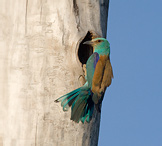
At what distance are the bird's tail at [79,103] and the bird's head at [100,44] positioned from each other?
355mm

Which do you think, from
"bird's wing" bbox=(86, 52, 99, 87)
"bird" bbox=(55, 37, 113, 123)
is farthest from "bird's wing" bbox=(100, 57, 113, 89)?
"bird's wing" bbox=(86, 52, 99, 87)

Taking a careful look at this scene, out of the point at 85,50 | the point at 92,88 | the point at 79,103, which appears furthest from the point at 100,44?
the point at 79,103

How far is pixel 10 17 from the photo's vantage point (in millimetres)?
3461

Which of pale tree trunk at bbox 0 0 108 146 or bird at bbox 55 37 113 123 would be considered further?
bird at bbox 55 37 113 123

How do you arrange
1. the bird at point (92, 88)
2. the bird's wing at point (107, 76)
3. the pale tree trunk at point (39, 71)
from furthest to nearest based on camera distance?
the bird's wing at point (107, 76) < the bird at point (92, 88) < the pale tree trunk at point (39, 71)

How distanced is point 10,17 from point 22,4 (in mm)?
146

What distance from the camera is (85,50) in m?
3.79

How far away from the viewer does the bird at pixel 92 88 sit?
3.43 m

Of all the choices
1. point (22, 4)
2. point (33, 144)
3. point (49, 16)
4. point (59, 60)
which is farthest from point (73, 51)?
point (33, 144)

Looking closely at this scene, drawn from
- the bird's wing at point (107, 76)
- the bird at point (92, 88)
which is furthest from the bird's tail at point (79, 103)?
the bird's wing at point (107, 76)

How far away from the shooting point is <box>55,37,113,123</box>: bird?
3.43 metres

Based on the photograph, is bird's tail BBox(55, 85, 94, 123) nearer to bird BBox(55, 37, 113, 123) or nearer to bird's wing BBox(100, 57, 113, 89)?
bird BBox(55, 37, 113, 123)

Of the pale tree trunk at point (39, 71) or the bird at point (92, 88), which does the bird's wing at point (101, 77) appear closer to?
the bird at point (92, 88)

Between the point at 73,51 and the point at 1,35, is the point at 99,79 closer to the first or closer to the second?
the point at 73,51
